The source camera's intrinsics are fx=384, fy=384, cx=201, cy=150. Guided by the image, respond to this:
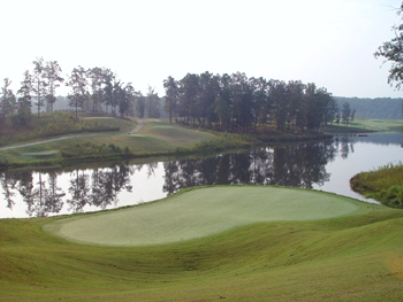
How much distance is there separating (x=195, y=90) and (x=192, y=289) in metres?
84.3

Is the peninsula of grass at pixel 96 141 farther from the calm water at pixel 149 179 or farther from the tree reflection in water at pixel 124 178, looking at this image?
the tree reflection in water at pixel 124 178

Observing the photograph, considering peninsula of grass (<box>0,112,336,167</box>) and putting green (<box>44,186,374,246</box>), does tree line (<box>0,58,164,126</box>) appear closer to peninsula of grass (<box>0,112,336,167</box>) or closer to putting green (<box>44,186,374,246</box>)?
peninsula of grass (<box>0,112,336,167</box>)

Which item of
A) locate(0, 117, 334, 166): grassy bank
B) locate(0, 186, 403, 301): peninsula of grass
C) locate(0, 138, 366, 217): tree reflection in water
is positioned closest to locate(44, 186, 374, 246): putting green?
locate(0, 186, 403, 301): peninsula of grass

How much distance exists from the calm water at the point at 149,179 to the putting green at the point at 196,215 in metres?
6.25

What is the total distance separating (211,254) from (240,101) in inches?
2936

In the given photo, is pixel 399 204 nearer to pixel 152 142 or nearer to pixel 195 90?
pixel 152 142

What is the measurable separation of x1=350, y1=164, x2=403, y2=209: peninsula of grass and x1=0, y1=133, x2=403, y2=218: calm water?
115cm

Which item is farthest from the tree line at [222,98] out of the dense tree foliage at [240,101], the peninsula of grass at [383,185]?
the peninsula of grass at [383,185]

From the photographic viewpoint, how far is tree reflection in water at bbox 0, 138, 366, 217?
28031mm

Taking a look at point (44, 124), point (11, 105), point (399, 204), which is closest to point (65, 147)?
point (44, 124)

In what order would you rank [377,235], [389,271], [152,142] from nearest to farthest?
[389,271]
[377,235]
[152,142]

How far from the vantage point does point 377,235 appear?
1196 cm

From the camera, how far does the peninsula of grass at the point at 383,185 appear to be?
2502 cm

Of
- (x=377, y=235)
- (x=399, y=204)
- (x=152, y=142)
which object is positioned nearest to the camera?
(x=377, y=235)
